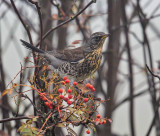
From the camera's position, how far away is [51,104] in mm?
1213

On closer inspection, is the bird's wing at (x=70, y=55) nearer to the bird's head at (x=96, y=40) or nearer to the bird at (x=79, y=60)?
the bird at (x=79, y=60)

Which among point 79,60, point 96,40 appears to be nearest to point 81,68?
point 79,60

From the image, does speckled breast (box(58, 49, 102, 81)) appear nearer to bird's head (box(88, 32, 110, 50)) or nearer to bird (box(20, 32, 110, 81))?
bird (box(20, 32, 110, 81))

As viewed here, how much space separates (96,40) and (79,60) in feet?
0.98

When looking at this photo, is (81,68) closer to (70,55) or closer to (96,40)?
(70,55)

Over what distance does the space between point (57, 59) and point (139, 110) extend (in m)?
2.82

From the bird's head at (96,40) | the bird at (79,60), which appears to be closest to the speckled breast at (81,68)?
the bird at (79,60)

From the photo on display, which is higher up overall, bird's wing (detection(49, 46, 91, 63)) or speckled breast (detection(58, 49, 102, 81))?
bird's wing (detection(49, 46, 91, 63))

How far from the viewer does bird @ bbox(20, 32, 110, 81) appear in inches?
84.7

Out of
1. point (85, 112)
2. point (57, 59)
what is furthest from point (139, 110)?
point (85, 112)

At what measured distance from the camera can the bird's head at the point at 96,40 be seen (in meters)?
2.39

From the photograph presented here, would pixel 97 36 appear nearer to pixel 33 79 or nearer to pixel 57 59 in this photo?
pixel 57 59

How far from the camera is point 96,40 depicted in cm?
247

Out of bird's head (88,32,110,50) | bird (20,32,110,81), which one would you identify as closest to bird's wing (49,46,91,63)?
bird (20,32,110,81)
